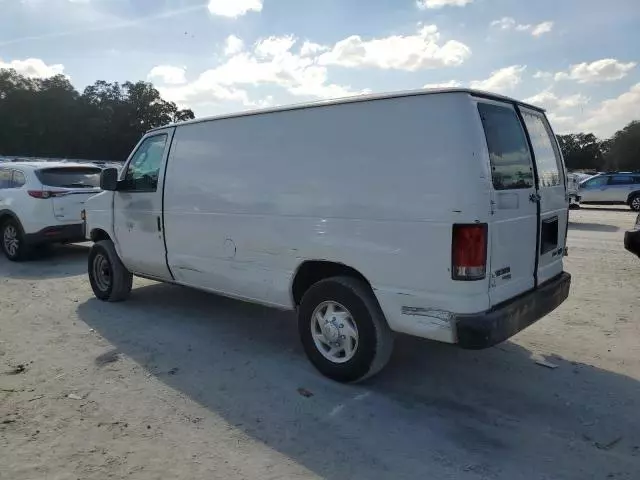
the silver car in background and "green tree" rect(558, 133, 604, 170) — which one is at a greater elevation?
"green tree" rect(558, 133, 604, 170)

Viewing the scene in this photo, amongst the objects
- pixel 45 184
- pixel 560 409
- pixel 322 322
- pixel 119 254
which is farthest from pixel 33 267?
pixel 560 409

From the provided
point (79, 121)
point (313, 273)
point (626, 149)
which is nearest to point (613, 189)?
point (313, 273)

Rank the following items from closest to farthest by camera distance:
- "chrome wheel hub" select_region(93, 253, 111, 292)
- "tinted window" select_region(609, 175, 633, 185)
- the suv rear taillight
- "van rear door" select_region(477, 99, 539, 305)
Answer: "van rear door" select_region(477, 99, 539, 305) < "chrome wheel hub" select_region(93, 253, 111, 292) < the suv rear taillight < "tinted window" select_region(609, 175, 633, 185)

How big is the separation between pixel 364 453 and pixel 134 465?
4.43ft

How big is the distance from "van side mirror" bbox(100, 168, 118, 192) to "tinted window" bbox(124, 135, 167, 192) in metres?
0.13

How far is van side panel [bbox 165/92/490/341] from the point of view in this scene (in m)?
3.47

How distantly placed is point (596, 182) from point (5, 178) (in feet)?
72.8

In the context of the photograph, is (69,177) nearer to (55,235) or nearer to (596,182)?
(55,235)

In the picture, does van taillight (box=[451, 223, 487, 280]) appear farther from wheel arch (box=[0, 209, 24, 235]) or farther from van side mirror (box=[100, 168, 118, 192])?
wheel arch (box=[0, 209, 24, 235])

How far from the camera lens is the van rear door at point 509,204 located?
356 cm

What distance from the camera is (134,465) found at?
10.1 ft

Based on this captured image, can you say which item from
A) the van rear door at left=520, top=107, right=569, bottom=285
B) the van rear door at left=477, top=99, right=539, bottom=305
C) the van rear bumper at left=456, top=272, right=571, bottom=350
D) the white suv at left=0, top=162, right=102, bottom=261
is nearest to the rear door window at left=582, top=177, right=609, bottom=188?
the van rear door at left=520, top=107, right=569, bottom=285

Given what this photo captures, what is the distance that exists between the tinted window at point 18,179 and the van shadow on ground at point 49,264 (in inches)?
50.1

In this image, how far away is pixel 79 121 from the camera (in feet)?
213
